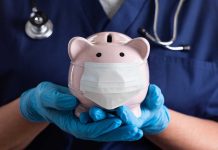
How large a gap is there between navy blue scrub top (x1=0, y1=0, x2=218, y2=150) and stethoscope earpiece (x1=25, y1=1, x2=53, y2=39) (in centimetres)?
1

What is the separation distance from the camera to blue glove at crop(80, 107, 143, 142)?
56 centimetres

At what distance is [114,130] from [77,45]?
0.14m

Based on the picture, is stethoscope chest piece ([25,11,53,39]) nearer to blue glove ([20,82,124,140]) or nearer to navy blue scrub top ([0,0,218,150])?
navy blue scrub top ([0,0,218,150])

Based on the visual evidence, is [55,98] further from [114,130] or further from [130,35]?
[130,35]

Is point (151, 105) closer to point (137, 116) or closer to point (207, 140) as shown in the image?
point (137, 116)

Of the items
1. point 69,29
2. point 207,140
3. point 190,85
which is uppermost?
point 69,29

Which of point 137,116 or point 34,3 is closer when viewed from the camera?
point 137,116

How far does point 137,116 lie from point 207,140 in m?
0.24

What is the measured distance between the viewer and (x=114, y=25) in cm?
76

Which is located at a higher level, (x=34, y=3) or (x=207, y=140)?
(x=34, y=3)

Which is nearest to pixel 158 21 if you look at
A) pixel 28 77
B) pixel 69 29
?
pixel 69 29

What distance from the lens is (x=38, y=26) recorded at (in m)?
0.74

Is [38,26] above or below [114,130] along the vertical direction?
above

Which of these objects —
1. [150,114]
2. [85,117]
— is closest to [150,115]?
[150,114]
